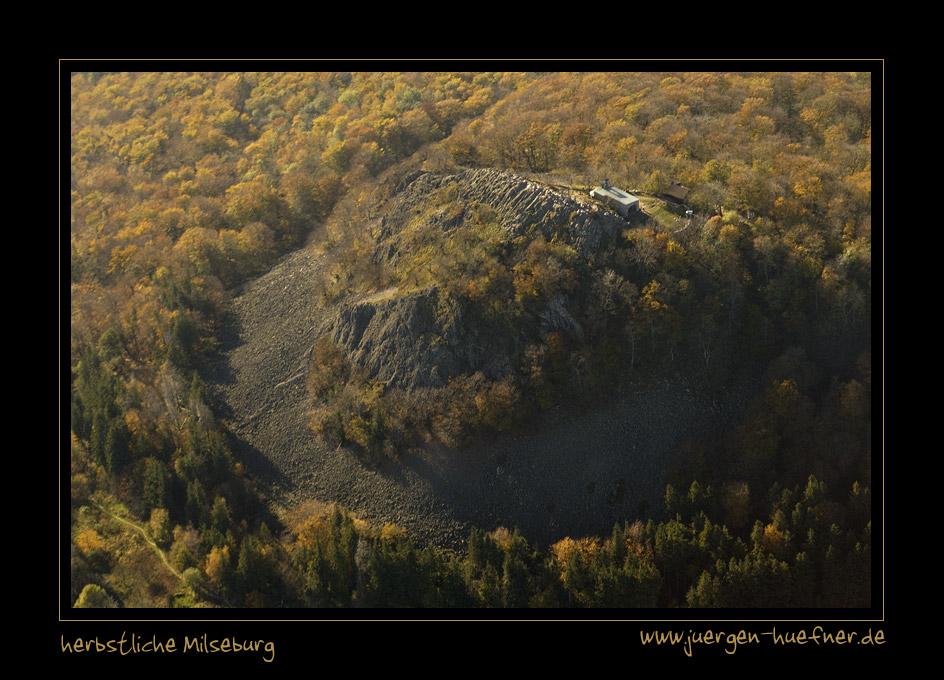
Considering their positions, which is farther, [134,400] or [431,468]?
[134,400]

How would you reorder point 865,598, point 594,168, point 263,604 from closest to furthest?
1. point 865,598
2. point 263,604
3. point 594,168

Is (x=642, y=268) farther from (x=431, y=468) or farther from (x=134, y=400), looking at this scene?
(x=134, y=400)

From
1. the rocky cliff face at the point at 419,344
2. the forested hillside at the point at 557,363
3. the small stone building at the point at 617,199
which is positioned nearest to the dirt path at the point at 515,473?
the forested hillside at the point at 557,363

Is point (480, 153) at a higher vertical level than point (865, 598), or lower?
higher

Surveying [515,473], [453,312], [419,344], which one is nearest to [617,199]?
[453,312]

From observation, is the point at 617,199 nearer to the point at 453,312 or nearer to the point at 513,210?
the point at 513,210

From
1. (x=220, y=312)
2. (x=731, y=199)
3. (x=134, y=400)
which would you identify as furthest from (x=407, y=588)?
(x=731, y=199)
